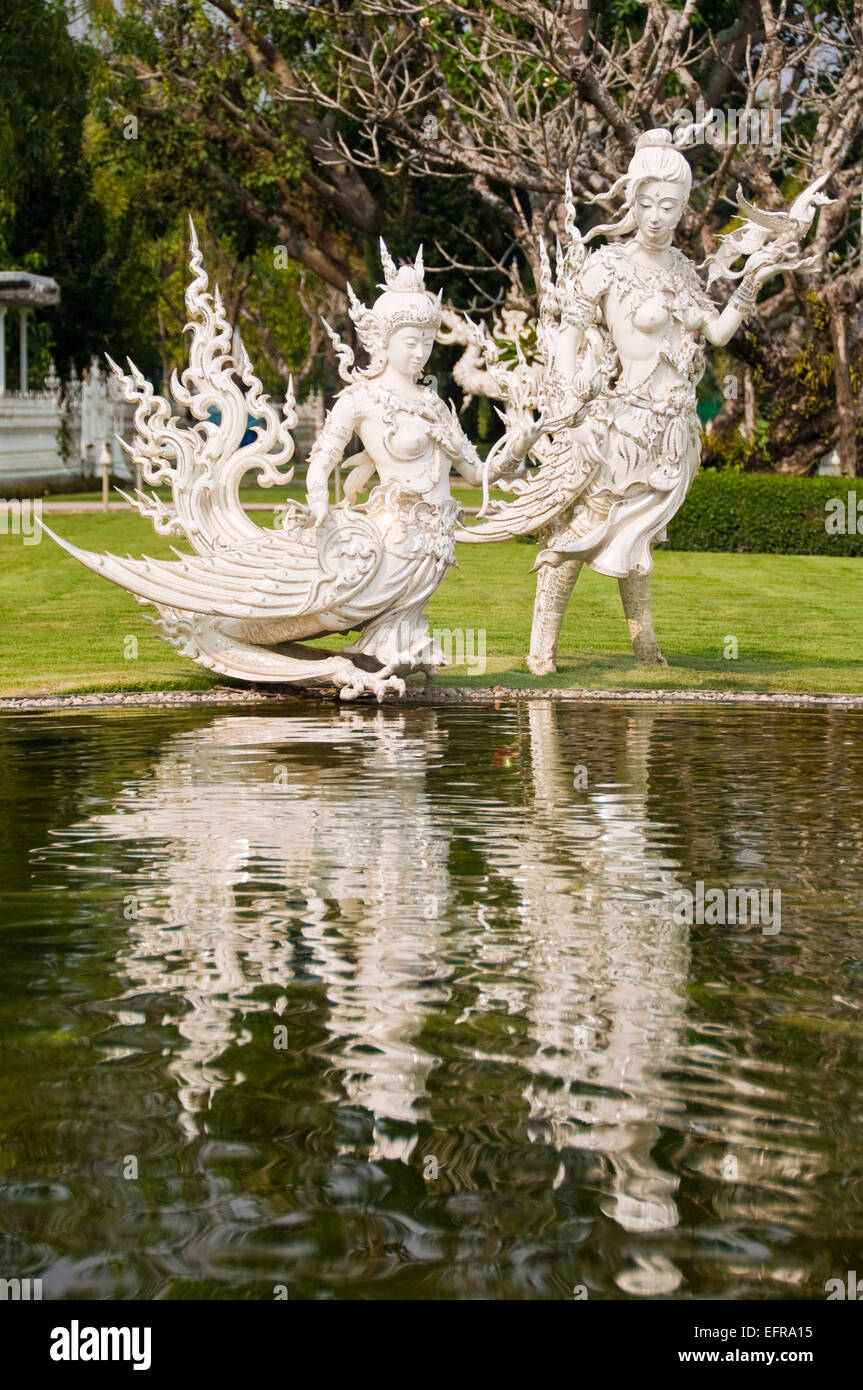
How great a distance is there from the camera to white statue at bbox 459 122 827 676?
11.0 metres

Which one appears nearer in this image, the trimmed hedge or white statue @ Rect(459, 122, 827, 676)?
white statue @ Rect(459, 122, 827, 676)

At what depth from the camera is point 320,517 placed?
34.3 feet

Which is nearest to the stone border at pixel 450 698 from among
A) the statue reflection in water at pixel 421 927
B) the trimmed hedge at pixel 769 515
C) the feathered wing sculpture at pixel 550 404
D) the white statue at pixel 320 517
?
the white statue at pixel 320 517

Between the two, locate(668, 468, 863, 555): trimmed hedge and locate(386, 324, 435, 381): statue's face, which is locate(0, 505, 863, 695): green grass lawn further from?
locate(386, 324, 435, 381): statue's face

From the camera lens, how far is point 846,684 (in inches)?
463

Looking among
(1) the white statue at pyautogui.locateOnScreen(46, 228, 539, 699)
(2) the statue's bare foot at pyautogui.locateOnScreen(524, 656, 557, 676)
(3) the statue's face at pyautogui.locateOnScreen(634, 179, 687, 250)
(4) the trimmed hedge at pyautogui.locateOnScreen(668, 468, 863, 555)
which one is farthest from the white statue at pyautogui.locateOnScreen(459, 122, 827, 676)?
(4) the trimmed hedge at pyautogui.locateOnScreen(668, 468, 863, 555)

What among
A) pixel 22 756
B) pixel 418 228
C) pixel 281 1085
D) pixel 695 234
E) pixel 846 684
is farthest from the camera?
pixel 418 228

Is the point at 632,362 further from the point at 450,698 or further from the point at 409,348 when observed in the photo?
the point at 450,698

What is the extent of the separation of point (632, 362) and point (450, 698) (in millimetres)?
2256

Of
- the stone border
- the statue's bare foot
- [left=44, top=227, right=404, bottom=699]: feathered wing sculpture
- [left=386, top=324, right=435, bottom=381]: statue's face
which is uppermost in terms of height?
[left=386, top=324, right=435, bottom=381]: statue's face
